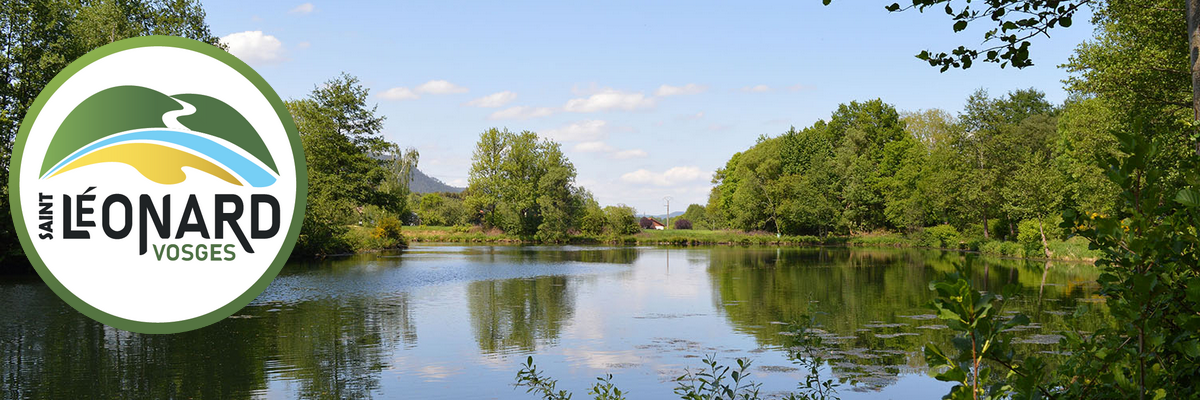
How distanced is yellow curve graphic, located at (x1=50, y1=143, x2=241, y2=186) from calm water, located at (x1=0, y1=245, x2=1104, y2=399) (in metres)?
2.91

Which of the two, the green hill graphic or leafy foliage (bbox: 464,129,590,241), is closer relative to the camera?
the green hill graphic

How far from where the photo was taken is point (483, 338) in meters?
14.3

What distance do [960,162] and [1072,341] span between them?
47.9 metres

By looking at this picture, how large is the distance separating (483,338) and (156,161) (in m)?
6.71

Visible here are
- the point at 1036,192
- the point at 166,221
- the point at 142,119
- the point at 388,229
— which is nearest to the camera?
the point at 166,221

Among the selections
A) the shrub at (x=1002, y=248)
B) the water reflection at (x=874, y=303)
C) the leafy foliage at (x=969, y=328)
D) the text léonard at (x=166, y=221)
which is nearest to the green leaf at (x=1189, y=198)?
the leafy foliage at (x=969, y=328)

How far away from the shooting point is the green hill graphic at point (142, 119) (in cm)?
1302

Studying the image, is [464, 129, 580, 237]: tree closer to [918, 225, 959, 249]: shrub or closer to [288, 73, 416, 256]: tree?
[288, 73, 416, 256]: tree

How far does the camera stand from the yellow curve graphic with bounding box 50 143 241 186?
13.4 metres

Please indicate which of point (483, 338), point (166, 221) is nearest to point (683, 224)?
point (483, 338)

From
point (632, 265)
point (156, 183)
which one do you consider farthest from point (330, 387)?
point (632, 265)

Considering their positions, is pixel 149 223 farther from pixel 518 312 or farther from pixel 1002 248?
pixel 1002 248

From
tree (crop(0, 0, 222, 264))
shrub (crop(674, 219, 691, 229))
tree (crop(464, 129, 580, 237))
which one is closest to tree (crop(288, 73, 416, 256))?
tree (crop(0, 0, 222, 264))

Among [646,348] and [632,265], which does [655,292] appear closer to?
[646,348]
